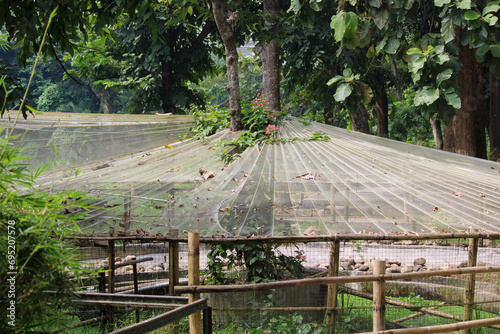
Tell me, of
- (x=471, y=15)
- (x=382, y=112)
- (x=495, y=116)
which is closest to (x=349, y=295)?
(x=471, y=15)

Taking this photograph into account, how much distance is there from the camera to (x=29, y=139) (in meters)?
4.07

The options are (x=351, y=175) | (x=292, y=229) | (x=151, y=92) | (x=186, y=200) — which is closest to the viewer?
(x=292, y=229)

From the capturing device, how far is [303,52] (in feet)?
28.0

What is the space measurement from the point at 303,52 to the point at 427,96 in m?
4.59

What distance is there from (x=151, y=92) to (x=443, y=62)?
6758mm

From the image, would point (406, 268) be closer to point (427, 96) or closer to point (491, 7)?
point (427, 96)

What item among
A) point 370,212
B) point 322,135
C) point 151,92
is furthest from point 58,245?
point 151,92

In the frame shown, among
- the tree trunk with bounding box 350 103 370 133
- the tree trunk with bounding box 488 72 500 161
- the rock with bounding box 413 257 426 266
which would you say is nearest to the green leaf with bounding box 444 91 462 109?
the rock with bounding box 413 257 426 266

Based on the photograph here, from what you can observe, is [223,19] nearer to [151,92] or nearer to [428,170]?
[428,170]

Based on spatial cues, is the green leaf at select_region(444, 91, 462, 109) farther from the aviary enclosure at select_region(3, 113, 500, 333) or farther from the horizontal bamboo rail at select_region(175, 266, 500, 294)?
the horizontal bamboo rail at select_region(175, 266, 500, 294)

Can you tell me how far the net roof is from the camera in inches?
120

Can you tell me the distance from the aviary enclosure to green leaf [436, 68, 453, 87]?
678 millimetres

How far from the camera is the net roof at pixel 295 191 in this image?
305cm

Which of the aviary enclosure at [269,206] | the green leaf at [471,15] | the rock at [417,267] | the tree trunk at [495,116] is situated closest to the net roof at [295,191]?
the aviary enclosure at [269,206]
